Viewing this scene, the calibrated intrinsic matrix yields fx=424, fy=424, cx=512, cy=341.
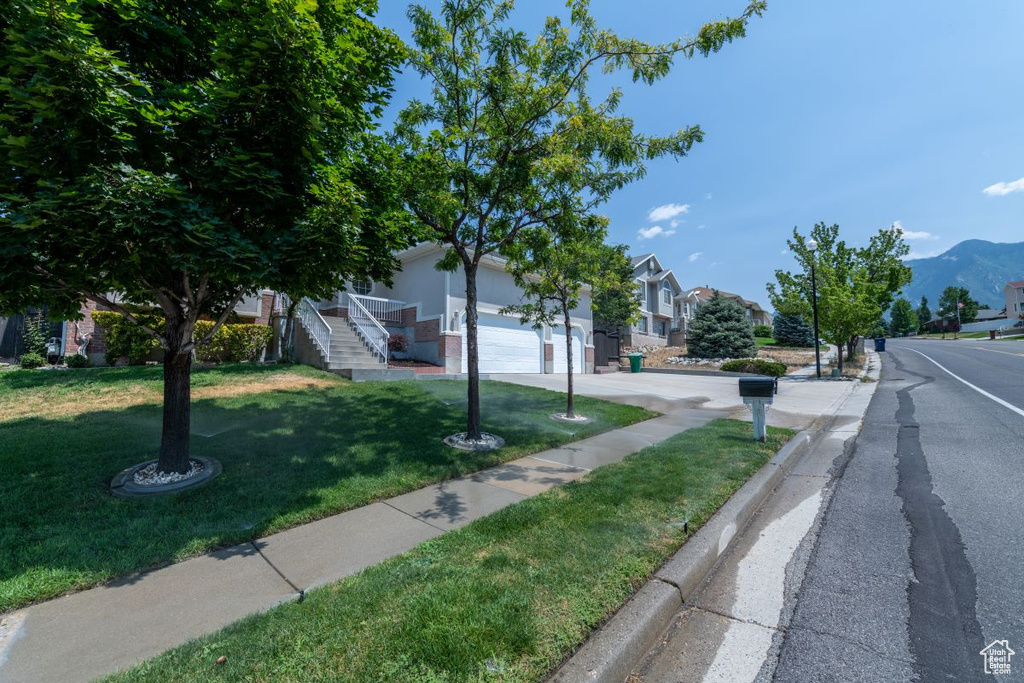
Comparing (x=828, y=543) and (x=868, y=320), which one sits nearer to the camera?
(x=828, y=543)

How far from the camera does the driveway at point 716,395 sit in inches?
413

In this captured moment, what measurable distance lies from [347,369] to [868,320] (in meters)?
22.7

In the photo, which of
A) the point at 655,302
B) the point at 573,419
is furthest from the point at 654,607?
the point at 655,302

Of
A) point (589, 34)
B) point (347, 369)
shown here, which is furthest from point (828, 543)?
point (347, 369)

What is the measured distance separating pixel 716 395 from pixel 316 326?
42.7ft

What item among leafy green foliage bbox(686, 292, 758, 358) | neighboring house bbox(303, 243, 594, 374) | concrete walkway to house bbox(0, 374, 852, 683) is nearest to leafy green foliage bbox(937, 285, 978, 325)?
leafy green foliage bbox(686, 292, 758, 358)

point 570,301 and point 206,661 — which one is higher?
point 570,301

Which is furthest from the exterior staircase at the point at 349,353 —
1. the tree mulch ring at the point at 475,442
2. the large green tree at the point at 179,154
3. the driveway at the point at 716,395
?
the large green tree at the point at 179,154

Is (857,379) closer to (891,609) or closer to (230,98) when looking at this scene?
(891,609)

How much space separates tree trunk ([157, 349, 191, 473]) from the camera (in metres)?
5.00

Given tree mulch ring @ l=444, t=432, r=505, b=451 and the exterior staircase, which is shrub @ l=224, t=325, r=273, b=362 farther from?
tree mulch ring @ l=444, t=432, r=505, b=451

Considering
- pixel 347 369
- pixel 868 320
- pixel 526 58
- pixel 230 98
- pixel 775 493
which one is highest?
pixel 526 58

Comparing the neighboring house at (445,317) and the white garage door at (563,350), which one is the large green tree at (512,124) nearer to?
the neighboring house at (445,317)

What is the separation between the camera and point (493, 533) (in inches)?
148
